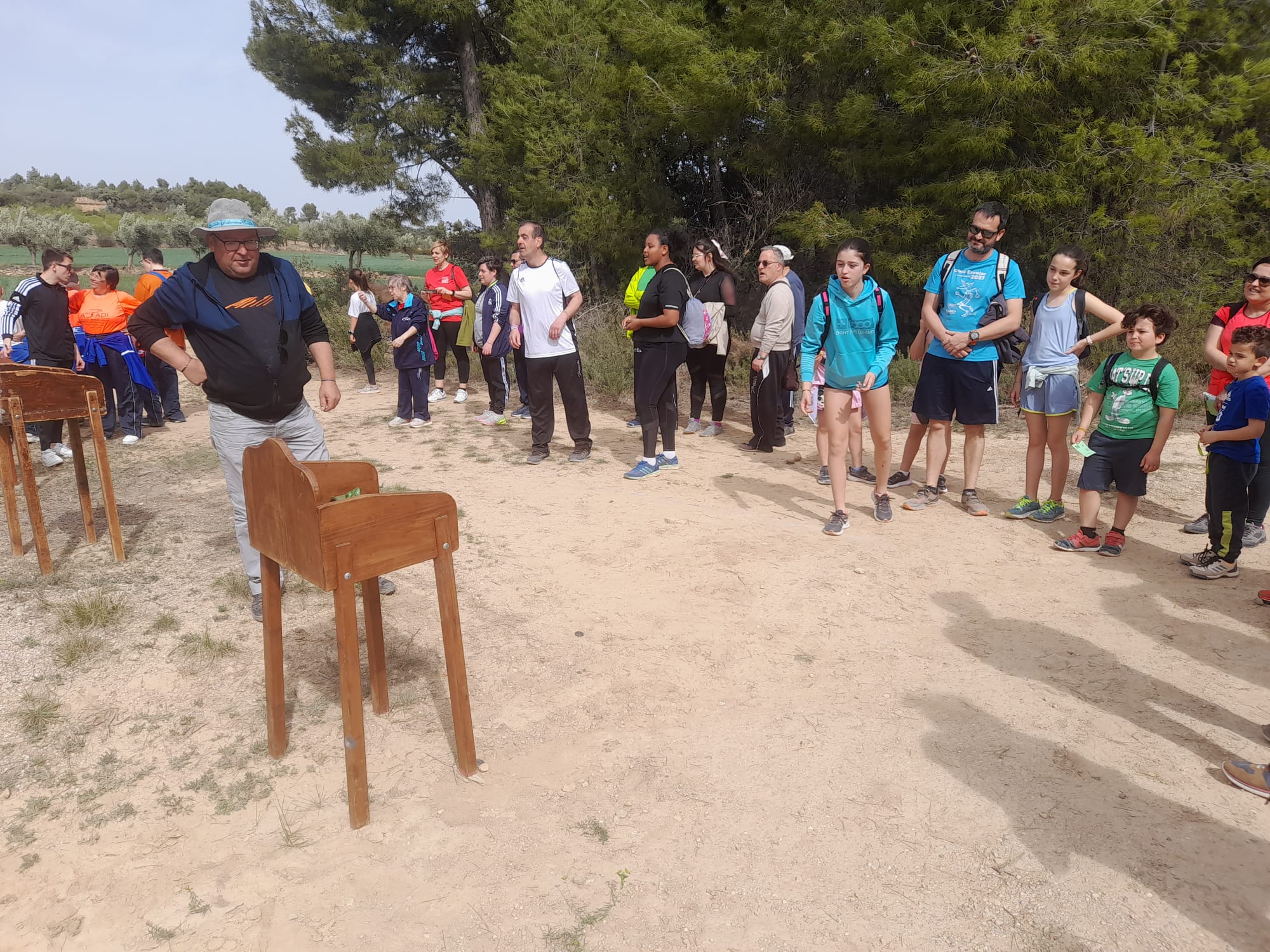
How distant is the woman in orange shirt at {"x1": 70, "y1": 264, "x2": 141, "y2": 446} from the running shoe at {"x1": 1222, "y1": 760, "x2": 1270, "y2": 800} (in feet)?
30.8

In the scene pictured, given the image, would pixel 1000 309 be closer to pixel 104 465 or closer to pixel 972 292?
pixel 972 292

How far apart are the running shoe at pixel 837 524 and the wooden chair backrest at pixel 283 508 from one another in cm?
376

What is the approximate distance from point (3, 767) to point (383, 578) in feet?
6.66

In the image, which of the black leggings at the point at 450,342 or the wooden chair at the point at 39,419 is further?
the black leggings at the point at 450,342

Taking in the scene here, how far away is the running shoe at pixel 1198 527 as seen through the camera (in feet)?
18.6

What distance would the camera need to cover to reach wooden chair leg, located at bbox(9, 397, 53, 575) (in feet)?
15.8

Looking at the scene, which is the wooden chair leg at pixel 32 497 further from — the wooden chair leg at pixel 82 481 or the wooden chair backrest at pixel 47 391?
the wooden chair leg at pixel 82 481

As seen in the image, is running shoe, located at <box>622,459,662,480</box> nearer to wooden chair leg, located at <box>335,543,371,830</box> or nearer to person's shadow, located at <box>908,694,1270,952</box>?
person's shadow, located at <box>908,694,1270,952</box>

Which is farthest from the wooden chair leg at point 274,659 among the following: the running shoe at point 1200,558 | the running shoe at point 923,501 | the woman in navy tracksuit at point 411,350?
the woman in navy tracksuit at point 411,350

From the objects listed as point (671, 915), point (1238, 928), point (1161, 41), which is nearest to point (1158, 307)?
point (1238, 928)

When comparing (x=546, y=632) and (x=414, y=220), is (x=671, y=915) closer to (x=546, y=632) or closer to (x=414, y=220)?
(x=546, y=632)

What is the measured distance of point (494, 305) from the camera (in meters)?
8.89

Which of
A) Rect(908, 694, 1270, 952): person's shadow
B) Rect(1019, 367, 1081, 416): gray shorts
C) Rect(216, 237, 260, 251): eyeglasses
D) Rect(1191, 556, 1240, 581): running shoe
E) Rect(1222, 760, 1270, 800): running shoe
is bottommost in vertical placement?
Rect(908, 694, 1270, 952): person's shadow

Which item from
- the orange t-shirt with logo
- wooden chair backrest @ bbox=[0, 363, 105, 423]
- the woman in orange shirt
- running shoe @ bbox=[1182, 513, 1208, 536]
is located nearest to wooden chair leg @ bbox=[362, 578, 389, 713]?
wooden chair backrest @ bbox=[0, 363, 105, 423]
